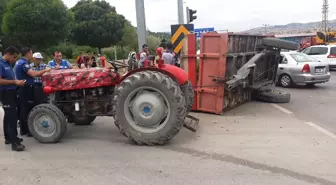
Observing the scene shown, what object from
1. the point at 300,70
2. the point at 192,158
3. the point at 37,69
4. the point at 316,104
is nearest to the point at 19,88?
the point at 37,69

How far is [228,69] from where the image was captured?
8.32 m

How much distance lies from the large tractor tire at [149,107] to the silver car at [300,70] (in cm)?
841

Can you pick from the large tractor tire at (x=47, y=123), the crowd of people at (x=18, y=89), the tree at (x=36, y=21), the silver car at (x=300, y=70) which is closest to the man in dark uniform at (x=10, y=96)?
the crowd of people at (x=18, y=89)

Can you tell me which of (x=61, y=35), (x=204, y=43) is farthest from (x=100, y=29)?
(x=204, y=43)

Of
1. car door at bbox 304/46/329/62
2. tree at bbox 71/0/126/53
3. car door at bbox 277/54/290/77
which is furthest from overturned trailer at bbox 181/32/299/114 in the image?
Result: tree at bbox 71/0/126/53

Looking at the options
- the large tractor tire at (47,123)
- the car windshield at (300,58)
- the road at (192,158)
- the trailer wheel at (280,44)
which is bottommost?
the road at (192,158)

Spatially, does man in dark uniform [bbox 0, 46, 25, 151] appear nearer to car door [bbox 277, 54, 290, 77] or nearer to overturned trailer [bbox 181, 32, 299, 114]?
overturned trailer [bbox 181, 32, 299, 114]

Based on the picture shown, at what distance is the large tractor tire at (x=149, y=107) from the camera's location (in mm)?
5781

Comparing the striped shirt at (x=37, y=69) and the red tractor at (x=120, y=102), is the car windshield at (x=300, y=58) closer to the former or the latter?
the red tractor at (x=120, y=102)

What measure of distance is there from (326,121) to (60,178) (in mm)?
5847

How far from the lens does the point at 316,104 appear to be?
10031 mm

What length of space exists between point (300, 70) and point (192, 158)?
8.97 meters

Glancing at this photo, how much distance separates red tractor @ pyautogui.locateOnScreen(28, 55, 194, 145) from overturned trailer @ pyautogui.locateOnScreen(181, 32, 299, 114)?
173 cm

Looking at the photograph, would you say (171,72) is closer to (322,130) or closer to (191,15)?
(322,130)
